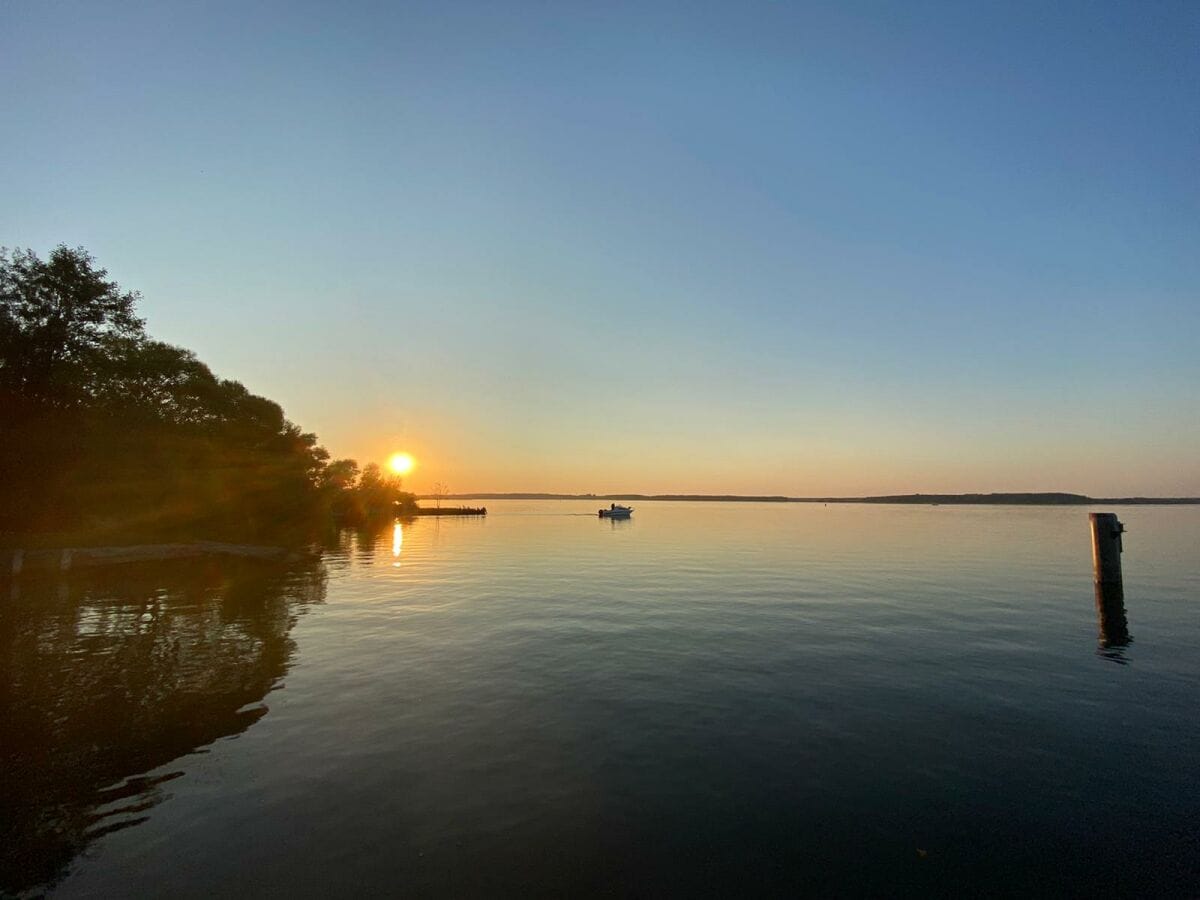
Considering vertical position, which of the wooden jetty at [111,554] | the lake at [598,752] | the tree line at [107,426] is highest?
the tree line at [107,426]

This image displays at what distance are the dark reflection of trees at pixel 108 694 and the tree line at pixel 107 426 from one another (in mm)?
20082

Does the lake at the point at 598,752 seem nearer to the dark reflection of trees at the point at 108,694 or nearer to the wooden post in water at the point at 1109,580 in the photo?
the dark reflection of trees at the point at 108,694

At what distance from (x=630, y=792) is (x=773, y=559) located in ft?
142

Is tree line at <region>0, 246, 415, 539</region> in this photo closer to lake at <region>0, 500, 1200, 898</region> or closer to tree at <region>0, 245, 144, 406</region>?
tree at <region>0, 245, 144, 406</region>

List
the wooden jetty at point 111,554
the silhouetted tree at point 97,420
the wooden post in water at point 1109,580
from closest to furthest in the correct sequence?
the wooden post in water at point 1109,580
the wooden jetty at point 111,554
the silhouetted tree at point 97,420

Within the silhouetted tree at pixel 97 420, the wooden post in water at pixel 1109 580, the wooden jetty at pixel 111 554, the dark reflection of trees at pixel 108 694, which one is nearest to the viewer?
the dark reflection of trees at pixel 108 694

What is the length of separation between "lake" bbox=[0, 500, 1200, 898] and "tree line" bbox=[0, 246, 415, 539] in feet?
89.4

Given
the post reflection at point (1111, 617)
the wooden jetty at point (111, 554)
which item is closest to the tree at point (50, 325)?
the wooden jetty at point (111, 554)

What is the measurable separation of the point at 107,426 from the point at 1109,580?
71.1 meters

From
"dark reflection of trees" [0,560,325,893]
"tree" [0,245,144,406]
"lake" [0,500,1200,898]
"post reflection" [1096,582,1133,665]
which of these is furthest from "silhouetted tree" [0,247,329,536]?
"post reflection" [1096,582,1133,665]

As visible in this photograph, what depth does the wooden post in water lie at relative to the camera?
22797mm

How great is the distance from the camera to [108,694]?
15500mm

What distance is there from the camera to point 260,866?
8133 mm

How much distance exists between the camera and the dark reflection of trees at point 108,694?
9484 mm
